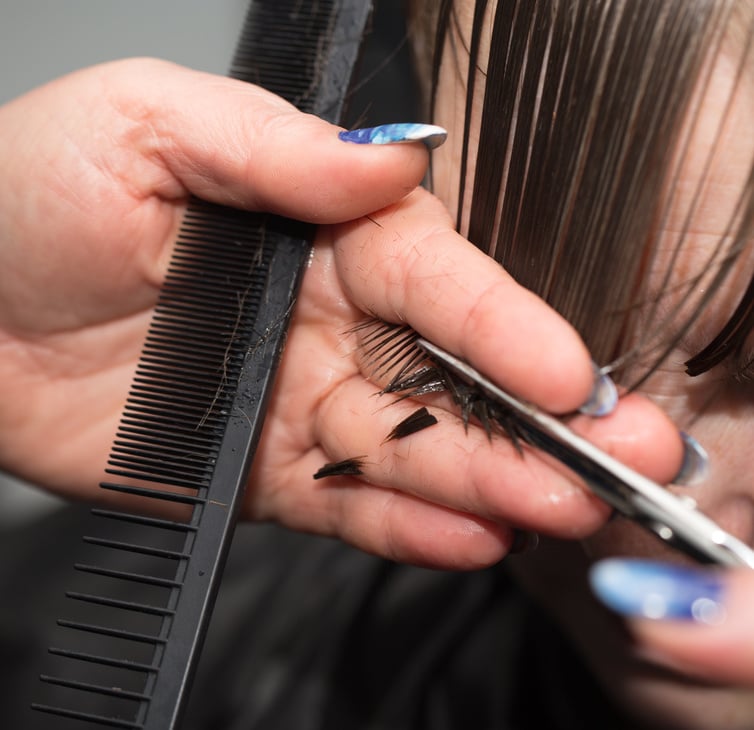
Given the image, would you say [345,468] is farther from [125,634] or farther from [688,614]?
[688,614]

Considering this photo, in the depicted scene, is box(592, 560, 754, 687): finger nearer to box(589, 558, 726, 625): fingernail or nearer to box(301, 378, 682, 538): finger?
box(589, 558, 726, 625): fingernail

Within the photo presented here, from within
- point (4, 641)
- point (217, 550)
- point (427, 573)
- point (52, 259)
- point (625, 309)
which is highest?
point (625, 309)

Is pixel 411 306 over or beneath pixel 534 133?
beneath

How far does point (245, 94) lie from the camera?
2.28ft

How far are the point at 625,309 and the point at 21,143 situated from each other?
626 mm

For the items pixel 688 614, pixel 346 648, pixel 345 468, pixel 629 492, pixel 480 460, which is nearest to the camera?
pixel 688 614

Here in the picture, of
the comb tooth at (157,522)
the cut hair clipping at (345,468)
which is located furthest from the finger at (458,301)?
the comb tooth at (157,522)

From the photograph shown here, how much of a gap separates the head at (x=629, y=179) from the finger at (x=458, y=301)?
0.05m

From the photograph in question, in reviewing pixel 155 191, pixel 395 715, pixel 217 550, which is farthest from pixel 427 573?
pixel 155 191

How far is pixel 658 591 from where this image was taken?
0.39m

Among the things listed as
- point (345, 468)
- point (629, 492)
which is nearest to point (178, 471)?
point (345, 468)

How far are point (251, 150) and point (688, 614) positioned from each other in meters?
0.48

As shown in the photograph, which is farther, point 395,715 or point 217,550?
point 395,715

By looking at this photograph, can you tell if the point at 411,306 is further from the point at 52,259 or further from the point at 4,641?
the point at 4,641
